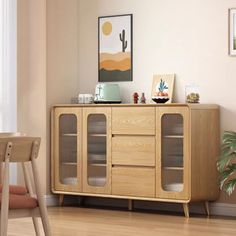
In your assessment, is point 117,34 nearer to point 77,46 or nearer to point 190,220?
point 77,46

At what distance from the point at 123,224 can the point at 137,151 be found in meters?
0.83

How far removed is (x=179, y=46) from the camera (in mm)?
6281

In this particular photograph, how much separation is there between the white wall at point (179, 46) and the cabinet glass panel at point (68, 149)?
490 millimetres

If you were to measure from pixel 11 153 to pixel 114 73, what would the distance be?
2977mm

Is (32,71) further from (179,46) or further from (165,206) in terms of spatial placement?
(165,206)

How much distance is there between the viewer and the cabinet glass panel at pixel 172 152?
19.2 ft

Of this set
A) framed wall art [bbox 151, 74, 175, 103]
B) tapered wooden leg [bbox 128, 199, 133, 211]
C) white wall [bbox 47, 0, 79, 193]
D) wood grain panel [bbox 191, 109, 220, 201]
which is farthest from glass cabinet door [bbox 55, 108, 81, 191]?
wood grain panel [bbox 191, 109, 220, 201]

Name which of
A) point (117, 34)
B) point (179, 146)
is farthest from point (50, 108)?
point (179, 146)

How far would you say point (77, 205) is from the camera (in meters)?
6.68

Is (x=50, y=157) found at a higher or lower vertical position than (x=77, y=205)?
higher

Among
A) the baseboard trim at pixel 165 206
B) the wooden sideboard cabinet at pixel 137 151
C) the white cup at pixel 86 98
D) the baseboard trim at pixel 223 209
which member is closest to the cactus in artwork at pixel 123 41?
the white cup at pixel 86 98

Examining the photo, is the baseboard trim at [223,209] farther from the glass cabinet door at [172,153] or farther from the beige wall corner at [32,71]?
the beige wall corner at [32,71]

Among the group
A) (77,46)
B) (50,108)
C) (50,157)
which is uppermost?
(77,46)

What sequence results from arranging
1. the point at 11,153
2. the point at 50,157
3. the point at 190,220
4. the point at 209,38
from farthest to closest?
the point at 50,157 → the point at 209,38 → the point at 190,220 → the point at 11,153
